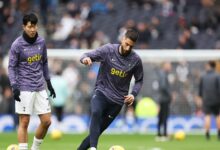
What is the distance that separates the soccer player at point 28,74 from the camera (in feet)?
46.9

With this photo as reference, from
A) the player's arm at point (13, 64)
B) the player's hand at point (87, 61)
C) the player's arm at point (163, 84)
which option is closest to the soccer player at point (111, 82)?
the player's hand at point (87, 61)

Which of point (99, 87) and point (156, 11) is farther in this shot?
point (156, 11)

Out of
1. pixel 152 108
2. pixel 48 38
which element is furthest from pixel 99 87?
pixel 48 38

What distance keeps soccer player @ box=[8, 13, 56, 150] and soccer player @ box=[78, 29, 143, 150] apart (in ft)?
3.74

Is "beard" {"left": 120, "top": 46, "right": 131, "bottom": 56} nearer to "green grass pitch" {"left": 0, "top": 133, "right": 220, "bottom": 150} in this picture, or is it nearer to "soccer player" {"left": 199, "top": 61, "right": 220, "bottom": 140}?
"green grass pitch" {"left": 0, "top": 133, "right": 220, "bottom": 150}

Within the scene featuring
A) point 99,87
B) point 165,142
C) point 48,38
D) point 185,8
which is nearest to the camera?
point 99,87

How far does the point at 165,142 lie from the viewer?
22922 mm

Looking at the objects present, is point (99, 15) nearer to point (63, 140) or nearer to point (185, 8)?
point (185, 8)

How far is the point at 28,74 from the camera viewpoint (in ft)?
47.4

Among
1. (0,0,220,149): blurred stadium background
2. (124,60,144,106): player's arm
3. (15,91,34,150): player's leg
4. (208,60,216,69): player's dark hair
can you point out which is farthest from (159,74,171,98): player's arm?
(15,91,34,150): player's leg

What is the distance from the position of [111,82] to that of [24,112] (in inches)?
69.6

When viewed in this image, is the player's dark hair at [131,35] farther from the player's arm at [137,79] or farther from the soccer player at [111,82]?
the player's arm at [137,79]

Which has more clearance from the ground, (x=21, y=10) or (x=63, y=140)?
(x=21, y=10)

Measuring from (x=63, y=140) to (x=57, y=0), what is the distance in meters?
12.4
